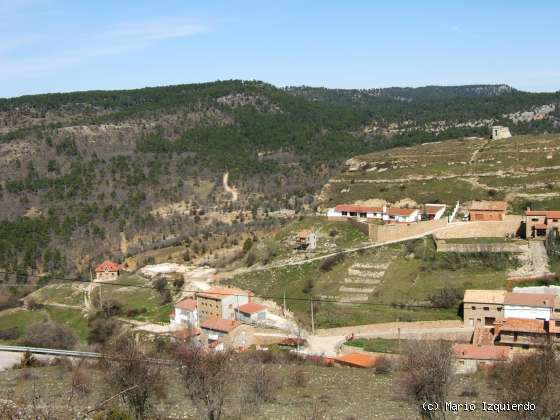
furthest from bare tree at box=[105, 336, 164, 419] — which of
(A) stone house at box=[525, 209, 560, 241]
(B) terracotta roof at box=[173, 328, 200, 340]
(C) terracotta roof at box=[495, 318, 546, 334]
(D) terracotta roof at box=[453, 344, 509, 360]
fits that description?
(A) stone house at box=[525, 209, 560, 241]

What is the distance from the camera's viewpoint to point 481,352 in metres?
32.0

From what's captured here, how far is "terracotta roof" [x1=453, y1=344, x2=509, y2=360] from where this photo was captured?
102 ft

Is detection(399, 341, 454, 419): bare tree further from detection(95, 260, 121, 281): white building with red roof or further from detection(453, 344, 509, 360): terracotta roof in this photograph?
detection(95, 260, 121, 281): white building with red roof

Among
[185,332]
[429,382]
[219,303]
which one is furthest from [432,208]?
[429,382]

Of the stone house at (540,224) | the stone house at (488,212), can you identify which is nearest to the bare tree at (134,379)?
the stone house at (540,224)

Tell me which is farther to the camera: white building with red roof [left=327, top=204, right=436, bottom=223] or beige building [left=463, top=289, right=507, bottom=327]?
white building with red roof [left=327, top=204, right=436, bottom=223]

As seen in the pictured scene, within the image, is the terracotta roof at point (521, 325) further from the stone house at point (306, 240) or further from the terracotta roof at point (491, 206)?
the stone house at point (306, 240)

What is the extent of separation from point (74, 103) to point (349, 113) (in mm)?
65196

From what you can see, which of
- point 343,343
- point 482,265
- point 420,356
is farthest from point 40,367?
point 482,265

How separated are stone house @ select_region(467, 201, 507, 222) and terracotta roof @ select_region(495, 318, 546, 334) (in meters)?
15.1

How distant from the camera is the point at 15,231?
280ft

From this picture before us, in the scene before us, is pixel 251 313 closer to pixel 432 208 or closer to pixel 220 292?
pixel 220 292

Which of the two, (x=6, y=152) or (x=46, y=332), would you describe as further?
(x=6, y=152)

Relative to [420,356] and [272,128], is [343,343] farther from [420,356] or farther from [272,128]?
[272,128]
